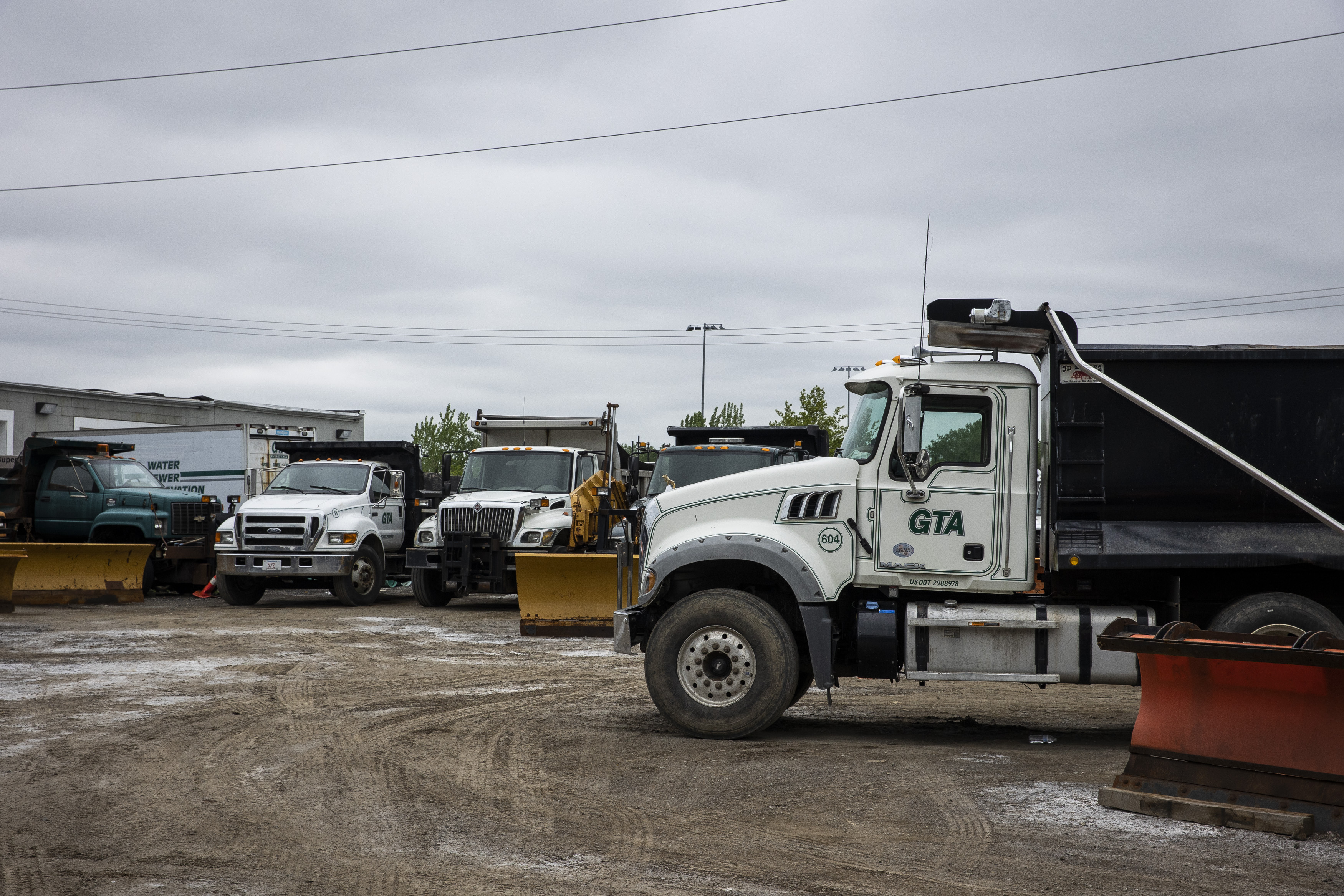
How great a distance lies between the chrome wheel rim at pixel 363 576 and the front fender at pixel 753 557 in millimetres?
11927

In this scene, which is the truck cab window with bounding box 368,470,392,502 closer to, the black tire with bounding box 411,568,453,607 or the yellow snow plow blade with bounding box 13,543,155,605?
the black tire with bounding box 411,568,453,607

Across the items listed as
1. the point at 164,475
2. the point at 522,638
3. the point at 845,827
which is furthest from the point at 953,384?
the point at 164,475

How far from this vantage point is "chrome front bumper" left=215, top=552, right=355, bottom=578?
18.1 meters

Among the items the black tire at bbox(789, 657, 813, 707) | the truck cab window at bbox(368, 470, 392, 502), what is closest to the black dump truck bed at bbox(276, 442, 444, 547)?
the truck cab window at bbox(368, 470, 392, 502)

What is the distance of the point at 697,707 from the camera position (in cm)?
788

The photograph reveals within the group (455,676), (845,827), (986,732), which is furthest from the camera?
(455,676)

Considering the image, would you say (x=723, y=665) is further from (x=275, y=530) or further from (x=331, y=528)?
(x=275, y=530)

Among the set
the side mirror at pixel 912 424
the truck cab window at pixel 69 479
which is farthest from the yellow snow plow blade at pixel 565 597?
the truck cab window at pixel 69 479

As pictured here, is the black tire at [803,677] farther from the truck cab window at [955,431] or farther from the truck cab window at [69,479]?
the truck cab window at [69,479]

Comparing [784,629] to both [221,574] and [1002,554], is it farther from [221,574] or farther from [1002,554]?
[221,574]

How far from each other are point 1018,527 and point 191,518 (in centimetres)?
1685

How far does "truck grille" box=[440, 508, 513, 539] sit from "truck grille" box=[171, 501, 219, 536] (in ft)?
18.3

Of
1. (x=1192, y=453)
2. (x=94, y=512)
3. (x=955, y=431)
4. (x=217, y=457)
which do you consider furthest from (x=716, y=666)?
(x=217, y=457)

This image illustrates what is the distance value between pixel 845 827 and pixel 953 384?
341cm
